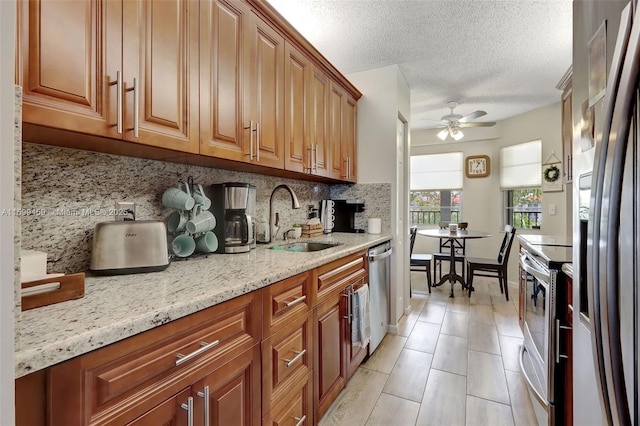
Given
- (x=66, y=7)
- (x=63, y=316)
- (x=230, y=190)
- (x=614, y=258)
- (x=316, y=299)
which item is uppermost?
(x=66, y=7)

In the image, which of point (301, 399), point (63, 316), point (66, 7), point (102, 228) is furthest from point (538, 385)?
point (66, 7)

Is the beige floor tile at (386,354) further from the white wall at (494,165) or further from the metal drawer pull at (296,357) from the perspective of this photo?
the white wall at (494,165)

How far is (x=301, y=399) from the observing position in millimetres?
1357

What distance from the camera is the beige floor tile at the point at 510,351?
85.6 inches

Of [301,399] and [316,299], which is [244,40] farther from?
[301,399]

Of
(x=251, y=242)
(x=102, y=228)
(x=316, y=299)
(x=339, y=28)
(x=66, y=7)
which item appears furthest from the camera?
(x=339, y=28)

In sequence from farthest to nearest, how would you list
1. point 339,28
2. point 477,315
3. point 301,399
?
point 477,315 → point 339,28 → point 301,399

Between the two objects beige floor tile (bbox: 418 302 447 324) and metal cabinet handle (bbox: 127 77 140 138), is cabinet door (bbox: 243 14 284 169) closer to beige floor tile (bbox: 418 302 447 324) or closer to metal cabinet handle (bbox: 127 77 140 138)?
metal cabinet handle (bbox: 127 77 140 138)

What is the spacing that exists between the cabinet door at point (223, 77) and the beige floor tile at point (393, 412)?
1.64m

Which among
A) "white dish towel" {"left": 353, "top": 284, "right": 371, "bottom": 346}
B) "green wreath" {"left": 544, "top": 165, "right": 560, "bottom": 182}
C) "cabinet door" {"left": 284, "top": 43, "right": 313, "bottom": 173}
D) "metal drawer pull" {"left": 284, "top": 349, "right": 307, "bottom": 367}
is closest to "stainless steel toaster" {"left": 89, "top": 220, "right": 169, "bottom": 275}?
"metal drawer pull" {"left": 284, "top": 349, "right": 307, "bottom": 367}

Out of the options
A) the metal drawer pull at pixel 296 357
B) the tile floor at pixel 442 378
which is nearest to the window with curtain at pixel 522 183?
the tile floor at pixel 442 378

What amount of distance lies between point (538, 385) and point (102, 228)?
2.27 metres

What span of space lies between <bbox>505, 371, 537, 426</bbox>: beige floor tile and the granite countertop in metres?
1.52

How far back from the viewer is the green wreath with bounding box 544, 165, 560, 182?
158 inches
